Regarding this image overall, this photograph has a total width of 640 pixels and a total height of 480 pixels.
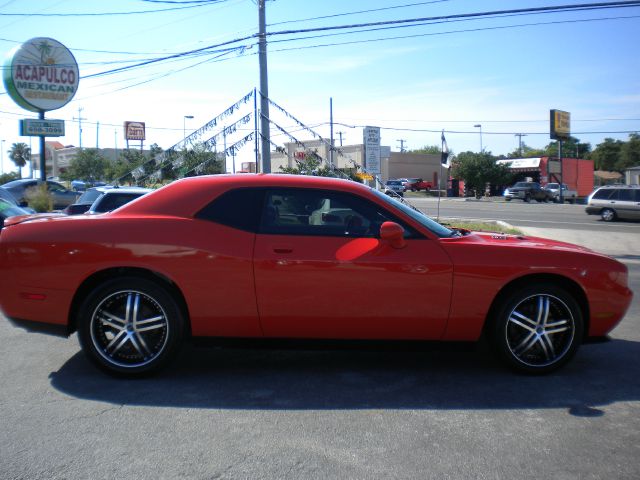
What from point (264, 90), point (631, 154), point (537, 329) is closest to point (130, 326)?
point (537, 329)

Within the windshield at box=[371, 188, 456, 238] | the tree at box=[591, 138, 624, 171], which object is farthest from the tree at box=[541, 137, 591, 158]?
the windshield at box=[371, 188, 456, 238]

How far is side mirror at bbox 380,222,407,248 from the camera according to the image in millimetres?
4555

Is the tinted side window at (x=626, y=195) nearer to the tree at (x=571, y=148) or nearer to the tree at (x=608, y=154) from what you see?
the tree at (x=608, y=154)

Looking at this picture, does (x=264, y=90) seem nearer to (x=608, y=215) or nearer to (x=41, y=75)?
(x=41, y=75)

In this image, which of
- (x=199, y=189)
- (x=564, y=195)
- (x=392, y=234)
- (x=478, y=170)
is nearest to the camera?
(x=392, y=234)

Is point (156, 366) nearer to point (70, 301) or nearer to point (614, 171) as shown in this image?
point (70, 301)

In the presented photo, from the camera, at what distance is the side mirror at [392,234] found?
Answer: 455cm

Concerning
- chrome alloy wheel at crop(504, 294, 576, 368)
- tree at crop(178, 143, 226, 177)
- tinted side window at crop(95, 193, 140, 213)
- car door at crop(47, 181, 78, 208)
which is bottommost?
chrome alloy wheel at crop(504, 294, 576, 368)

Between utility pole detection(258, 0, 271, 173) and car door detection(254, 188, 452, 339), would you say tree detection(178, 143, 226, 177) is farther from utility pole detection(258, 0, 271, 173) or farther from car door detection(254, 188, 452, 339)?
car door detection(254, 188, 452, 339)

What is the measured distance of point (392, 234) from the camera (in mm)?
4551

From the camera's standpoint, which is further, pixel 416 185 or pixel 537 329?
pixel 416 185

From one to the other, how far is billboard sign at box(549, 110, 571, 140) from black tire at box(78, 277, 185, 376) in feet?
189

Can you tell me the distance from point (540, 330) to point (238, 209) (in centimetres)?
263

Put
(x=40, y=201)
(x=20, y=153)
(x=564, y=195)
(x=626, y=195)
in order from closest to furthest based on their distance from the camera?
(x=40, y=201), (x=626, y=195), (x=564, y=195), (x=20, y=153)
